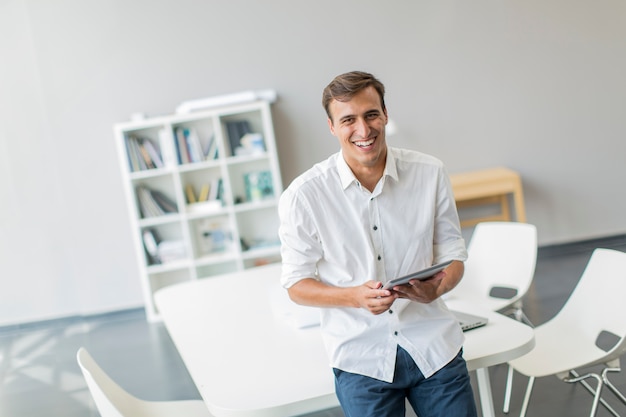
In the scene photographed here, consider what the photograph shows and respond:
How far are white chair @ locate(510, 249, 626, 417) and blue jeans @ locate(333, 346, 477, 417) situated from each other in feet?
2.63

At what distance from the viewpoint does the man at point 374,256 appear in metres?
2.27

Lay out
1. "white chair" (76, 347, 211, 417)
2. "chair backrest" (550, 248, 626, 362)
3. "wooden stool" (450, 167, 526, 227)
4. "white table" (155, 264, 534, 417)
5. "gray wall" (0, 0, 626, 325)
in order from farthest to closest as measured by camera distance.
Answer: "gray wall" (0, 0, 626, 325), "wooden stool" (450, 167, 526, 227), "chair backrest" (550, 248, 626, 362), "white chair" (76, 347, 211, 417), "white table" (155, 264, 534, 417)

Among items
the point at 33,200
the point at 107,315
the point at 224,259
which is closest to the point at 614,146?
the point at 224,259

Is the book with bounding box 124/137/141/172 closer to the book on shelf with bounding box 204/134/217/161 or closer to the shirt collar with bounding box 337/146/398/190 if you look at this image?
the book on shelf with bounding box 204/134/217/161

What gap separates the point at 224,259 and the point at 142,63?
1718 millimetres

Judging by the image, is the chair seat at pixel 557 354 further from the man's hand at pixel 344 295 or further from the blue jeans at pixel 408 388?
the man's hand at pixel 344 295

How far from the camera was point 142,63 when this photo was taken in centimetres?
624

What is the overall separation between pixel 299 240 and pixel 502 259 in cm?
192

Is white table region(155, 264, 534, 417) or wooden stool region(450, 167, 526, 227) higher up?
white table region(155, 264, 534, 417)

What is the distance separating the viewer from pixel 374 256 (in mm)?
2350

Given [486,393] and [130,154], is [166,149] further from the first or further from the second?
[486,393]

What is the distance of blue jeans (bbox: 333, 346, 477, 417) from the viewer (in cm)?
224

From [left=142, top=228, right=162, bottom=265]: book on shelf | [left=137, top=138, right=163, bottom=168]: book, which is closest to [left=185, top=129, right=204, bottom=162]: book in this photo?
[left=137, top=138, right=163, bottom=168]: book

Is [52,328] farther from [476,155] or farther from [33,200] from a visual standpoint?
[476,155]
